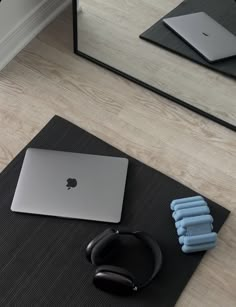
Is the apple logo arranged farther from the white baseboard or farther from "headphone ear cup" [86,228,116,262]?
the white baseboard

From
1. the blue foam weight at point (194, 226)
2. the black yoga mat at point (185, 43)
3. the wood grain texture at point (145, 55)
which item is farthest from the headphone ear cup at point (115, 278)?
the black yoga mat at point (185, 43)

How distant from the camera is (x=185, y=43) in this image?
1.72m

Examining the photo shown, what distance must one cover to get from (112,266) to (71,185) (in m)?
0.31

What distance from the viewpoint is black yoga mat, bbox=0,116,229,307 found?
1.18 m

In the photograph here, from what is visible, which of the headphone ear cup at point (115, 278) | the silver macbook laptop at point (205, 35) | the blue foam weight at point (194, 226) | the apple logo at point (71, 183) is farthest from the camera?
the silver macbook laptop at point (205, 35)

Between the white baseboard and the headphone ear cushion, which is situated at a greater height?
the white baseboard

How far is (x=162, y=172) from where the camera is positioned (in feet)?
4.75

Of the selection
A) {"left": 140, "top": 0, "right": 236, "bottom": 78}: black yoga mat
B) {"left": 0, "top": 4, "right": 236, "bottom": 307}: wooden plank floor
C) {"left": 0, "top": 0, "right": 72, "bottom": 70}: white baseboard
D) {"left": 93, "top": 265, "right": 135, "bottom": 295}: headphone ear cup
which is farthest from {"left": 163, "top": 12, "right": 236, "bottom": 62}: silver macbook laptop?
{"left": 93, "top": 265, "right": 135, "bottom": 295}: headphone ear cup

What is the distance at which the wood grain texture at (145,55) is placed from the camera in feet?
5.46

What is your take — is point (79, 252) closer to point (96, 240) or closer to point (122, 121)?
point (96, 240)

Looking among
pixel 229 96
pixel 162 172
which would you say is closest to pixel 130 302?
pixel 162 172

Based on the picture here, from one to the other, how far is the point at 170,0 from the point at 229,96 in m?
0.42

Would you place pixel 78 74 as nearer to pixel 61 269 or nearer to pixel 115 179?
pixel 115 179

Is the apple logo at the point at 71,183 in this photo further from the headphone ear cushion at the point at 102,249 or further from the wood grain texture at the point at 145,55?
the wood grain texture at the point at 145,55
